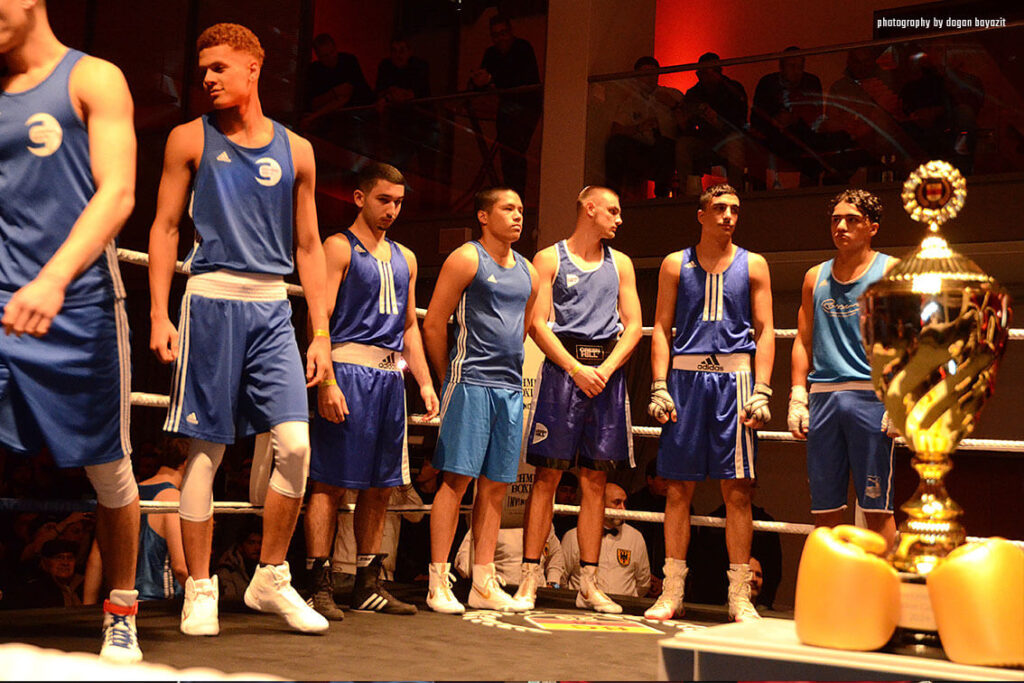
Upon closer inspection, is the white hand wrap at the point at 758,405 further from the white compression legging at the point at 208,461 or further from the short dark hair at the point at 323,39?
the short dark hair at the point at 323,39

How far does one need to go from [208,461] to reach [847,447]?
1.96 m

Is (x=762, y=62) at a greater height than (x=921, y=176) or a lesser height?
greater

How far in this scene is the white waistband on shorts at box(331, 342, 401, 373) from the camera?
3.12m

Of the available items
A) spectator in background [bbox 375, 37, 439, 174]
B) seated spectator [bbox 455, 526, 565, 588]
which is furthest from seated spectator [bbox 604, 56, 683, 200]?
seated spectator [bbox 455, 526, 565, 588]

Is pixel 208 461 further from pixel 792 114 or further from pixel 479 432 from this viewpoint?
pixel 792 114

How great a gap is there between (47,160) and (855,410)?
2.39m

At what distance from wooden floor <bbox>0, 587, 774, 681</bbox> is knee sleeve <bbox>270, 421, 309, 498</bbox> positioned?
0.36 m

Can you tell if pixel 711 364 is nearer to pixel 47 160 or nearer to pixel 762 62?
pixel 47 160

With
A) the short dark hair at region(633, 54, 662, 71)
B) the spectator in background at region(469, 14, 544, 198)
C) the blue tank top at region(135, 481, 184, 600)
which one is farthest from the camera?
the spectator in background at region(469, 14, 544, 198)

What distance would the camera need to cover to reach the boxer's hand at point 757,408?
3303 mm

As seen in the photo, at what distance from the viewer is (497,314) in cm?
339

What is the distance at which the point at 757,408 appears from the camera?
3311mm

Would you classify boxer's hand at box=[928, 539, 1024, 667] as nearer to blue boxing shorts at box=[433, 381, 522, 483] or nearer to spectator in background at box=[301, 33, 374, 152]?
blue boxing shorts at box=[433, 381, 522, 483]

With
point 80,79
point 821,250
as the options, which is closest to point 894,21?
point 821,250
